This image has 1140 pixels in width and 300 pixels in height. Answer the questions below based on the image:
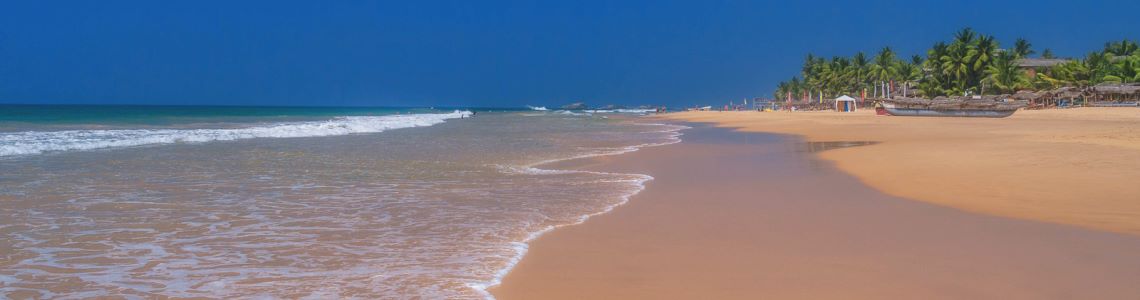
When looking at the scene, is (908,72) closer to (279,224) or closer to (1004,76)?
(1004,76)

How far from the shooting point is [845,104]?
215 ft

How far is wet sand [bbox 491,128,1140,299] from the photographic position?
4754mm

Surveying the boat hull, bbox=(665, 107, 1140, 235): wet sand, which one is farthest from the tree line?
bbox=(665, 107, 1140, 235): wet sand

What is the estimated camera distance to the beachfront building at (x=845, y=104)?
63.1 meters

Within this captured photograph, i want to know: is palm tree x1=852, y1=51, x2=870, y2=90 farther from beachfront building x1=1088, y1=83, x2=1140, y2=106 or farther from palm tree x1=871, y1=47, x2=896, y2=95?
beachfront building x1=1088, y1=83, x2=1140, y2=106

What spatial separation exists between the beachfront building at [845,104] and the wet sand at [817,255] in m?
57.4

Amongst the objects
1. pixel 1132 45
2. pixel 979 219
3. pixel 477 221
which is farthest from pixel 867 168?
pixel 1132 45

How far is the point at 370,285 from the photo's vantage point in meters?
4.96

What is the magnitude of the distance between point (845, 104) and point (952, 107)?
23408mm

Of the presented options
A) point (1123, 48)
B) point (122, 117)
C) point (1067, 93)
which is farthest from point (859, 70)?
point (122, 117)

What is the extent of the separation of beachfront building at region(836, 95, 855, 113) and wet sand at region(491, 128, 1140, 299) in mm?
57359

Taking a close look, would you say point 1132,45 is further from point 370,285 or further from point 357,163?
point 370,285

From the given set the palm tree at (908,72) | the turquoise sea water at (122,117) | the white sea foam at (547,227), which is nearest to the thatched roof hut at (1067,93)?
the palm tree at (908,72)

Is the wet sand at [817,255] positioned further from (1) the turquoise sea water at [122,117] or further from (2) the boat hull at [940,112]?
(1) the turquoise sea water at [122,117]
